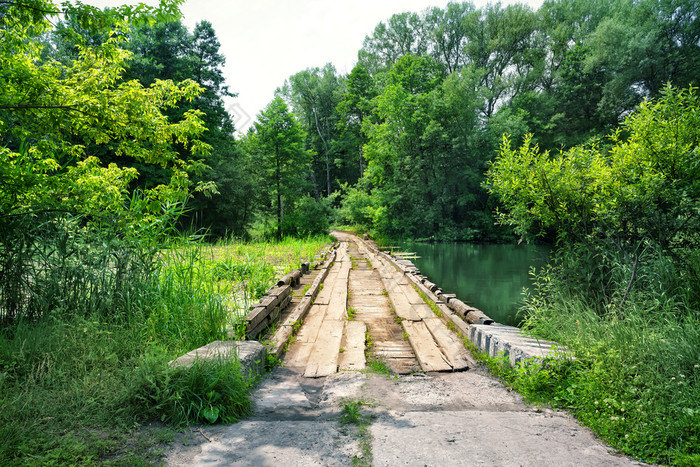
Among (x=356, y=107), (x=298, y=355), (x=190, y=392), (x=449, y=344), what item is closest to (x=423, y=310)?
(x=449, y=344)

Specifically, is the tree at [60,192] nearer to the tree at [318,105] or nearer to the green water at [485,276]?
the green water at [485,276]

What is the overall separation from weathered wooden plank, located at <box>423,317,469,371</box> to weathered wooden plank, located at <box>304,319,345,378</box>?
124 cm

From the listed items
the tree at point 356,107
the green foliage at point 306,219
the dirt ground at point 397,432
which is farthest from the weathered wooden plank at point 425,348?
the tree at point 356,107

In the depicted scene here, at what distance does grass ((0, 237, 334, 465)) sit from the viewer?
80.4 inches

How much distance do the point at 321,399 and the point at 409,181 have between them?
24912 mm

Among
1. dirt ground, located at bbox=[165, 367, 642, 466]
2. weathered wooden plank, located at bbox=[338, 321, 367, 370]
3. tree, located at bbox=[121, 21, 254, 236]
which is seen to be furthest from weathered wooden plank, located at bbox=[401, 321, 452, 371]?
tree, located at bbox=[121, 21, 254, 236]

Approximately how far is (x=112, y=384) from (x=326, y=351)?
2162mm

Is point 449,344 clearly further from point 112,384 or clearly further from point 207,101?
point 207,101

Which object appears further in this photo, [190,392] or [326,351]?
[326,351]

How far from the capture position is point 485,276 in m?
13.6

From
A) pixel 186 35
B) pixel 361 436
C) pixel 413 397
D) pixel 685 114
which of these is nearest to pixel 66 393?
pixel 361 436

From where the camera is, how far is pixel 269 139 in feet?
74.6

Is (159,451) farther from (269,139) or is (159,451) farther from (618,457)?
(269,139)

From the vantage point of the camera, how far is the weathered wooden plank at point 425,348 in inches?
151
